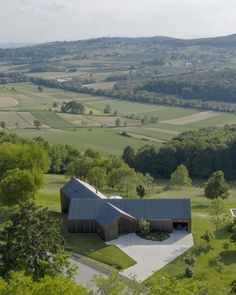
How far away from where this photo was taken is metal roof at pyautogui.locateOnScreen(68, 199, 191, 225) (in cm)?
6006

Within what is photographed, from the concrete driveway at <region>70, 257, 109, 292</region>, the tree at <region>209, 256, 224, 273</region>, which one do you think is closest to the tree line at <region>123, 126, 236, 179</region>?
the tree at <region>209, 256, 224, 273</region>

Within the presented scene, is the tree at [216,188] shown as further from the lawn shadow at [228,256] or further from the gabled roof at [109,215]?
the lawn shadow at [228,256]

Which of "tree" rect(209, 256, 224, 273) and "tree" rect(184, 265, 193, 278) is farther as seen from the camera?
"tree" rect(209, 256, 224, 273)

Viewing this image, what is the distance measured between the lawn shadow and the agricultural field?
72.6 meters

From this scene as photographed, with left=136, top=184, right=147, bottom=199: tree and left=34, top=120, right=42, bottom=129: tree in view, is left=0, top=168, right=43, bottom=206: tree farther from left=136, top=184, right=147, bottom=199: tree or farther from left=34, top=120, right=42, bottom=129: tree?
left=34, top=120, right=42, bottom=129: tree

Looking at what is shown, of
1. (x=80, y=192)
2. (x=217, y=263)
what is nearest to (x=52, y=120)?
(x=80, y=192)

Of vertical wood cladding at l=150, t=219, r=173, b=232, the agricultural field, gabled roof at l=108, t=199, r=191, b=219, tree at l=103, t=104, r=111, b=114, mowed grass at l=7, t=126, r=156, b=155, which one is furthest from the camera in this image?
tree at l=103, t=104, r=111, b=114

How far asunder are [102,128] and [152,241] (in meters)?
98.8

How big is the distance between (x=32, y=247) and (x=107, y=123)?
125653 mm

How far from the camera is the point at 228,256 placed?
53.2 meters

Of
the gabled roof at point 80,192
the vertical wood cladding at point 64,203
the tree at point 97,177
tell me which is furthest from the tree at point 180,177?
the vertical wood cladding at point 64,203

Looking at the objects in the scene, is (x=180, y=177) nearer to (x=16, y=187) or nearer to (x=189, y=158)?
(x=189, y=158)

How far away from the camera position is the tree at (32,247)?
125ft

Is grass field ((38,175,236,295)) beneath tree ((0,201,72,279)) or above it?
beneath
